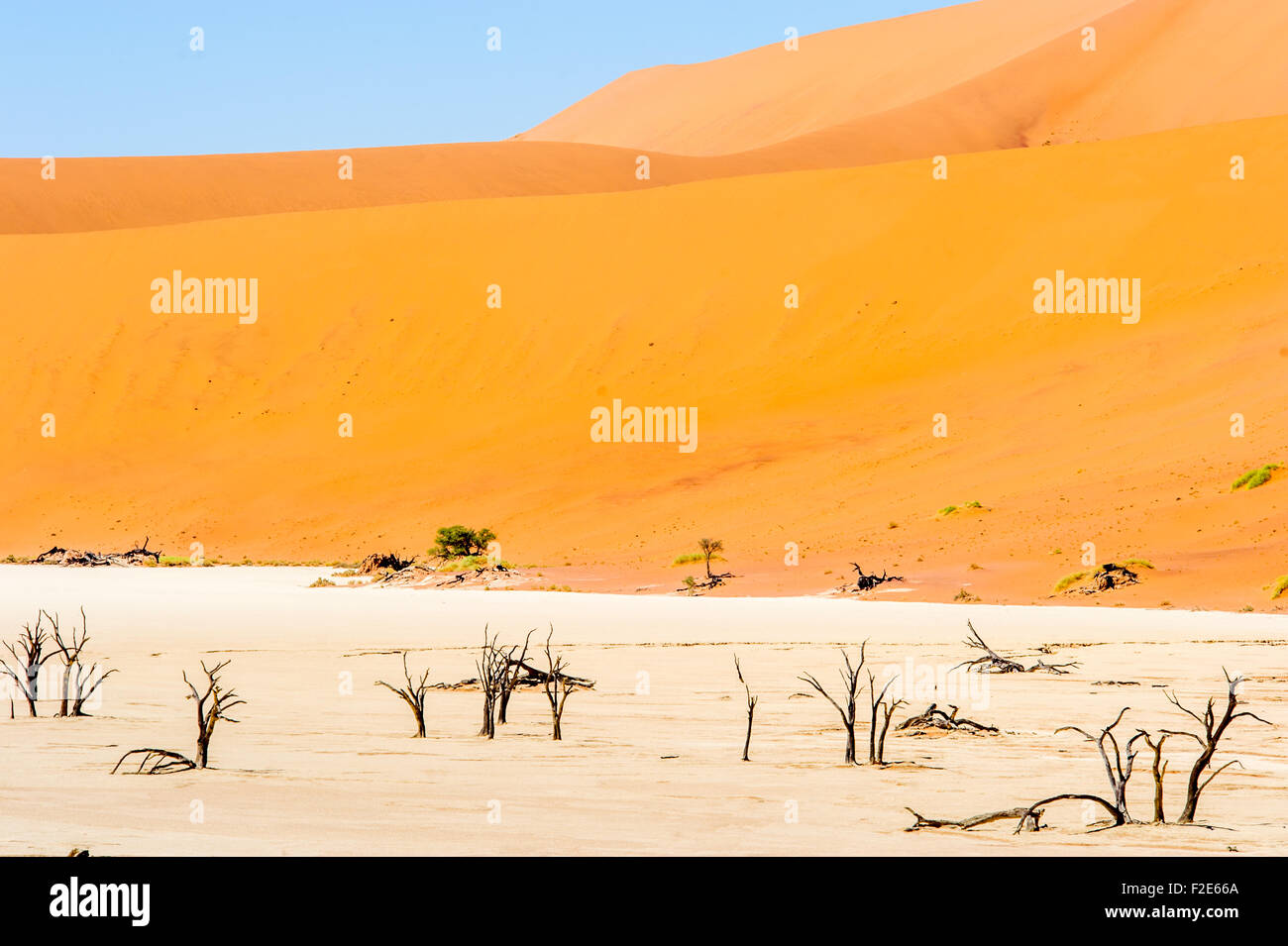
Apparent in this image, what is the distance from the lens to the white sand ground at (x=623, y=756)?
5.77 m

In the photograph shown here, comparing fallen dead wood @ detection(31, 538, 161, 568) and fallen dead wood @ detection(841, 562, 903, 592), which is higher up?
fallen dead wood @ detection(31, 538, 161, 568)

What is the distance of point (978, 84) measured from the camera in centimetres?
9175

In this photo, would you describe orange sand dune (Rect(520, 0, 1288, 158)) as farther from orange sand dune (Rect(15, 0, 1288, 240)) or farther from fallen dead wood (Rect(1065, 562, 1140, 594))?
fallen dead wood (Rect(1065, 562, 1140, 594))

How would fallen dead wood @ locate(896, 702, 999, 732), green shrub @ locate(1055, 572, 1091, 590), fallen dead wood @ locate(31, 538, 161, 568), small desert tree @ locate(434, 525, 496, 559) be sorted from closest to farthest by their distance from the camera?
fallen dead wood @ locate(896, 702, 999, 732) → green shrub @ locate(1055, 572, 1091, 590) → small desert tree @ locate(434, 525, 496, 559) → fallen dead wood @ locate(31, 538, 161, 568)

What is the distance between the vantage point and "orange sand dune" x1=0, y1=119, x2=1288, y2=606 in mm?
32312

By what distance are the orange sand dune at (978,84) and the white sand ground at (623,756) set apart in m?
66.8

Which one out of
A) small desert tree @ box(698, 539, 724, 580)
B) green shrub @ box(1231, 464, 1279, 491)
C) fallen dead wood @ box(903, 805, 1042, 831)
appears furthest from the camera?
green shrub @ box(1231, 464, 1279, 491)

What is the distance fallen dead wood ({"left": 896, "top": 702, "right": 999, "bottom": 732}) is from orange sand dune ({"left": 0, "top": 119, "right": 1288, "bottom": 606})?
1449 cm

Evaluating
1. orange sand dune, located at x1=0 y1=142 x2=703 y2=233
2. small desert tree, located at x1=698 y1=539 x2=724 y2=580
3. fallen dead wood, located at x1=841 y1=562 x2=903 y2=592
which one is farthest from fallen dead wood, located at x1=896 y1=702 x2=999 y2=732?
orange sand dune, located at x1=0 y1=142 x2=703 y2=233

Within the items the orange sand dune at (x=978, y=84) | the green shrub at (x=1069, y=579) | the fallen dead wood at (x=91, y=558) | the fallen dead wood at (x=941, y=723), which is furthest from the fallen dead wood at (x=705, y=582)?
the orange sand dune at (x=978, y=84)

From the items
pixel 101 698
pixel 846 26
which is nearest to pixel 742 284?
pixel 101 698

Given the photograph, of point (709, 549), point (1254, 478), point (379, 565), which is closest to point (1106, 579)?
point (1254, 478)

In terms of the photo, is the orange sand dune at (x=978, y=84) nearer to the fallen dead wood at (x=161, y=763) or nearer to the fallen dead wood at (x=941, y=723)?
the fallen dead wood at (x=941, y=723)

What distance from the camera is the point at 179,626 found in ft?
56.3
